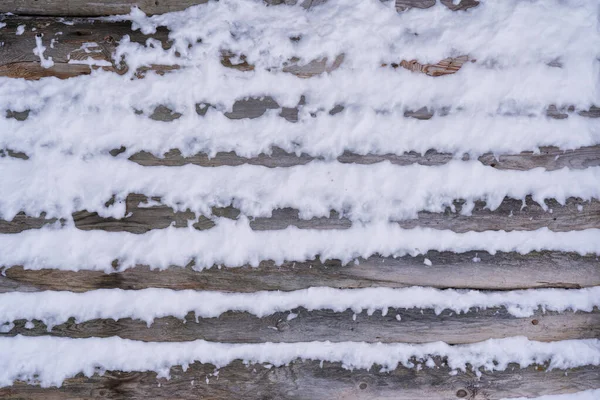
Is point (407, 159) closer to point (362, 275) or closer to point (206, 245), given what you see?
point (362, 275)

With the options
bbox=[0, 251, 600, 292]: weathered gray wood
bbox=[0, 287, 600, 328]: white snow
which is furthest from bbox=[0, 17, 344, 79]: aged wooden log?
bbox=[0, 287, 600, 328]: white snow

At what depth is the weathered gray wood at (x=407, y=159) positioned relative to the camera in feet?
5.66

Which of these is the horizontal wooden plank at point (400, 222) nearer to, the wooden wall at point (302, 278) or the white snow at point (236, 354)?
the wooden wall at point (302, 278)

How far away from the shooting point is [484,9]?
1727mm

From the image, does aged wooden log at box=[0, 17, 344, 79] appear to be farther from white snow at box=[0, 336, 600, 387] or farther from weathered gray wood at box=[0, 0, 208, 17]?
white snow at box=[0, 336, 600, 387]

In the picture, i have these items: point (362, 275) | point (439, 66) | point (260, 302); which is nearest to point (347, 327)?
point (362, 275)

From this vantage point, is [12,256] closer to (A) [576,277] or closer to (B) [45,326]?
(B) [45,326]

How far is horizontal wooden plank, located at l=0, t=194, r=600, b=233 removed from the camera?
1.73m

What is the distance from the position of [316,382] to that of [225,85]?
1376 millimetres

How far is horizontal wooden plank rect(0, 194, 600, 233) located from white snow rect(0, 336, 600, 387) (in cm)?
51

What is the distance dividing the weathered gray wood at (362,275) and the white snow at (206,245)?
36mm

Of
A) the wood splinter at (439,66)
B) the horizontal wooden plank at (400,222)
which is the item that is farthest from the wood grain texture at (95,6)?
the horizontal wooden plank at (400,222)

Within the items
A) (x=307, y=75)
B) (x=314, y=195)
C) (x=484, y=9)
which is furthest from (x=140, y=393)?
(x=484, y=9)

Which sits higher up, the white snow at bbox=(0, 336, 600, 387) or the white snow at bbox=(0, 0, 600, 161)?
the white snow at bbox=(0, 0, 600, 161)
